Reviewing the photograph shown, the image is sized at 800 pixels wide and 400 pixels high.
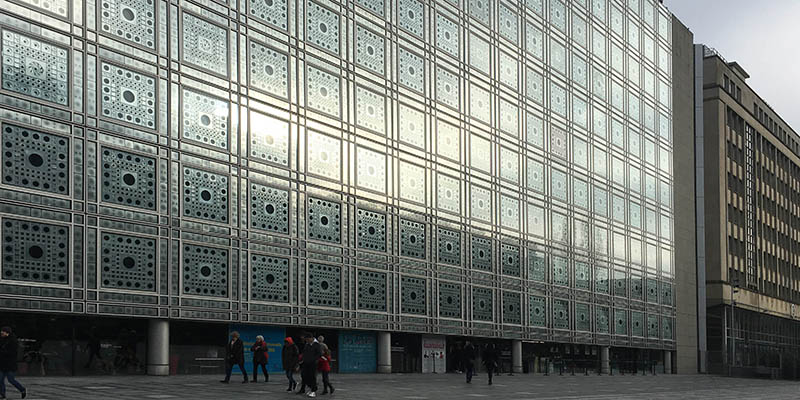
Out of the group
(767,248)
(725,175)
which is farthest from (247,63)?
(767,248)

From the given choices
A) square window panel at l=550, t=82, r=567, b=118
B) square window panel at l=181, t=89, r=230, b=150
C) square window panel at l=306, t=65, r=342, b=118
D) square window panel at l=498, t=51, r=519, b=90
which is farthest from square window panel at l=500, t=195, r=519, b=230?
square window panel at l=181, t=89, r=230, b=150

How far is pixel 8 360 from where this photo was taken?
19.7 meters

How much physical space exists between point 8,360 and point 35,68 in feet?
33.8

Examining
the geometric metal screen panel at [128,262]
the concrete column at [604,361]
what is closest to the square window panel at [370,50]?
the geometric metal screen panel at [128,262]

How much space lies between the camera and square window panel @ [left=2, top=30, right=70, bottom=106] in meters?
26.2

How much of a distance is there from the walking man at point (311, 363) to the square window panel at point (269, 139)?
1139cm

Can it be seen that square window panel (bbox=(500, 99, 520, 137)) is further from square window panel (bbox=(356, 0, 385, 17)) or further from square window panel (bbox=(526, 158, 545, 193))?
square window panel (bbox=(356, 0, 385, 17))

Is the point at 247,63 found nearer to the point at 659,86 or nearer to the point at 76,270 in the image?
the point at 76,270

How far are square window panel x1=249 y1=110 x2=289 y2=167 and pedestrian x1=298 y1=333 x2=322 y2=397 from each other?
11.4 meters

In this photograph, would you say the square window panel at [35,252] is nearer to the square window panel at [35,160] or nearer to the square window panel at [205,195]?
the square window panel at [35,160]

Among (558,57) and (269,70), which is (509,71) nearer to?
(558,57)

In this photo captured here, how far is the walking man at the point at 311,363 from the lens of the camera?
23828 mm

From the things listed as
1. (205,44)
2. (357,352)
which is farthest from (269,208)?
(357,352)

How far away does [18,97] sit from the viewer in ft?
86.6
